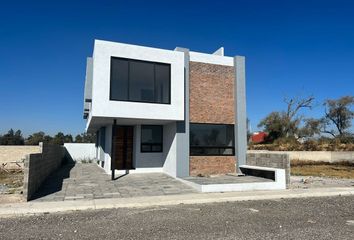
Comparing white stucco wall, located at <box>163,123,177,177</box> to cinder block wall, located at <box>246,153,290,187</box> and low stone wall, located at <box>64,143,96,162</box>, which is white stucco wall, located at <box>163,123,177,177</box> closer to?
cinder block wall, located at <box>246,153,290,187</box>

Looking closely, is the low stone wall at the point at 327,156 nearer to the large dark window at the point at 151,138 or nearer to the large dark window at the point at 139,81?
the large dark window at the point at 151,138

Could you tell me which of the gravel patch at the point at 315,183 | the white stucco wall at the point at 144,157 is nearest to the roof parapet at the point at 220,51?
the white stucco wall at the point at 144,157

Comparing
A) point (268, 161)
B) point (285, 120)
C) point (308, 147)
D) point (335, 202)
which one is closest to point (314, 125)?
point (285, 120)

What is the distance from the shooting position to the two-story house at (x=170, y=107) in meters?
12.7

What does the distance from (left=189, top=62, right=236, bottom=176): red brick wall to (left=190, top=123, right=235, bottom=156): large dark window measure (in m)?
0.24

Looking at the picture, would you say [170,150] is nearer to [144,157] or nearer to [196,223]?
[144,157]

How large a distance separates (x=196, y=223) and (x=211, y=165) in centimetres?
817

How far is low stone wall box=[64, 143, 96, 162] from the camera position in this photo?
2784 cm

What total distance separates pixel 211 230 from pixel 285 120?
160 feet

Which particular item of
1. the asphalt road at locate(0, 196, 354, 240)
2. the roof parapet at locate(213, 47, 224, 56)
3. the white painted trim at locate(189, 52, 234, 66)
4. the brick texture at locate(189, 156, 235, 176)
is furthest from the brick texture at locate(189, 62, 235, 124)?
the asphalt road at locate(0, 196, 354, 240)

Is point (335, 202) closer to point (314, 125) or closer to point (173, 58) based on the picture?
point (173, 58)

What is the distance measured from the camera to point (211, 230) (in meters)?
6.35

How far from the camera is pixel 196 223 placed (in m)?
6.93

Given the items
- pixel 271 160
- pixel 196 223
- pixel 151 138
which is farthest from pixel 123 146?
pixel 196 223
